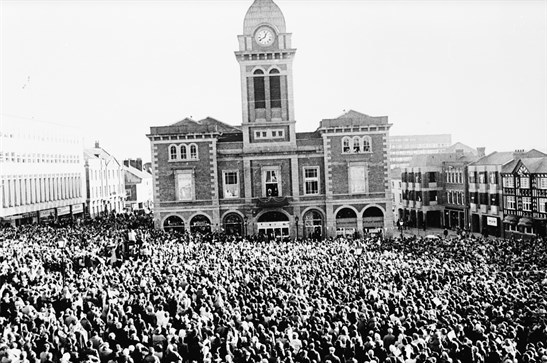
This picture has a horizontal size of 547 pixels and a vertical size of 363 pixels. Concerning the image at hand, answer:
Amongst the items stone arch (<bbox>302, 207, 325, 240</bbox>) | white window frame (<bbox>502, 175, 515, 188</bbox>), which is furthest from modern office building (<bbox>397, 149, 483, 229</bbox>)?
stone arch (<bbox>302, 207, 325, 240</bbox>)

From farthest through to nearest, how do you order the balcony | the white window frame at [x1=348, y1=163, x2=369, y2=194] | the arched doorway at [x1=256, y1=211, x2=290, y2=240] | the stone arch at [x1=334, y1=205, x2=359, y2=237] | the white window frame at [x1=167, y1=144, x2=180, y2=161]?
the arched doorway at [x1=256, y1=211, x2=290, y2=240] < the stone arch at [x1=334, y1=205, x2=359, y2=237] < the white window frame at [x1=348, y1=163, x2=369, y2=194] < the white window frame at [x1=167, y1=144, x2=180, y2=161] < the balcony

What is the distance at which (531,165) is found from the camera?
57.1m

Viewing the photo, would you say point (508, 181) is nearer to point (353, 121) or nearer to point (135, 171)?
point (353, 121)

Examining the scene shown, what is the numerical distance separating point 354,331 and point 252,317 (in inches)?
159

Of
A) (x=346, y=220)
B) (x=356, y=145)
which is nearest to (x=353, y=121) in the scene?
(x=356, y=145)

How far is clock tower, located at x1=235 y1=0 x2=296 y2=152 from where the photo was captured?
61.3 metres

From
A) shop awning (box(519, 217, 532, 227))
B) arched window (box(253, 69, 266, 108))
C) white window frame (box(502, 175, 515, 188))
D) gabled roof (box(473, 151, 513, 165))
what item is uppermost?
arched window (box(253, 69, 266, 108))

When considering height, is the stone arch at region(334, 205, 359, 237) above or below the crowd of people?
above

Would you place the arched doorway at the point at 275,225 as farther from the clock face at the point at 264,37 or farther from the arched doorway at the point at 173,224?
the clock face at the point at 264,37

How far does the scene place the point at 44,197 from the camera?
255ft

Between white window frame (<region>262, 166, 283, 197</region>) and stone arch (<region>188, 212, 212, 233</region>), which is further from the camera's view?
white window frame (<region>262, 166, 283, 197</region>)

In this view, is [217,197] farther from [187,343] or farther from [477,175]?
[187,343]

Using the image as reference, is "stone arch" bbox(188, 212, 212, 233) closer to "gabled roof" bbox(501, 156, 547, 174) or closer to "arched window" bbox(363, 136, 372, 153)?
"arched window" bbox(363, 136, 372, 153)

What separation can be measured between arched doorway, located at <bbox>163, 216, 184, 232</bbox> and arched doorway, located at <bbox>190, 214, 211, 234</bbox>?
97 cm
